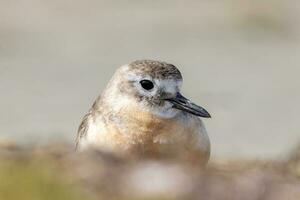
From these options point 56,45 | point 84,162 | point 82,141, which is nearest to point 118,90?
point 82,141

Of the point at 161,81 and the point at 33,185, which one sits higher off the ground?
the point at 161,81

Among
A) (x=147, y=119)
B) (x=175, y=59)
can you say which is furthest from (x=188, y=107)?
(x=175, y=59)

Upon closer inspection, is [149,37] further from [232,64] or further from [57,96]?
[57,96]

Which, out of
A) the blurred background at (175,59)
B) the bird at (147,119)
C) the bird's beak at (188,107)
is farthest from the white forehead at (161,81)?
the blurred background at (175,59)

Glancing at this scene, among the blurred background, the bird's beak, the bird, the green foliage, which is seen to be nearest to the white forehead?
the bird

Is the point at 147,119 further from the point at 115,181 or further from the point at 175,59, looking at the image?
the point at 175,59

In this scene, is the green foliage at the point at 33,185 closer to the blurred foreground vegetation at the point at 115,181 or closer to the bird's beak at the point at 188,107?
the blurred foreground vegetation at the point at 115,181
